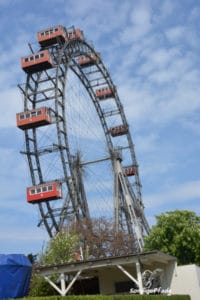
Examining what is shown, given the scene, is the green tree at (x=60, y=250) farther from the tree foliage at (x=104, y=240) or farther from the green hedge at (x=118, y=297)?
the green hedge at (x=118, y=297)

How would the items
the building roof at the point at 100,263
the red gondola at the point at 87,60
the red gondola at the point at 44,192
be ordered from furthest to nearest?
1. the red gondola at the point at 87,60
2. the red gondola at the point at 44,192
3. the building roof at the point at 100,263

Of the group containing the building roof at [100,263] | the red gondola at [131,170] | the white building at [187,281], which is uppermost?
the red gondola at [131,170]

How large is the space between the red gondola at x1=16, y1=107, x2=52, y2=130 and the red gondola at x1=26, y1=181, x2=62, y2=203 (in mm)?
4907

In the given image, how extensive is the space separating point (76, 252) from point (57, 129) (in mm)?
10828

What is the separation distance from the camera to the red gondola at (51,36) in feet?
156

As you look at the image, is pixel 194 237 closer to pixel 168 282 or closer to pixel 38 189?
pixel 38 189

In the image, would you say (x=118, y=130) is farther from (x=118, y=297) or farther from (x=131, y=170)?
(x=118, y=297)

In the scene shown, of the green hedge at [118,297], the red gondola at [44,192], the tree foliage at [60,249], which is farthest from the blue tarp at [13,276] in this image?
the tree foliage at [60,249]

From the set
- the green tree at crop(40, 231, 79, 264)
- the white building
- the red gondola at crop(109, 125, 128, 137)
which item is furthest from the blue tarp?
the red gondola at crop(109, 125, 128, 137)

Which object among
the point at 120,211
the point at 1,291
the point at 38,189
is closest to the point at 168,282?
the point at 1,291

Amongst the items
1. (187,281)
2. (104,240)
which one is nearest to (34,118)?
(104,240)

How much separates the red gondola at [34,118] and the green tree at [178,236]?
12979 millimetres

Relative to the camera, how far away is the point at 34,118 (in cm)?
4212

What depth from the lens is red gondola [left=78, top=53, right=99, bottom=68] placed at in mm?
53219
